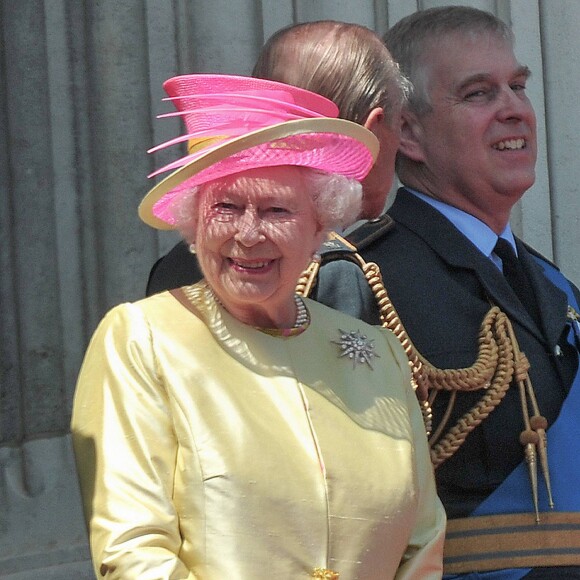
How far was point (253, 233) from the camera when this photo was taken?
219 cm

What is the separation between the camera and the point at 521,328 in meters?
2.82

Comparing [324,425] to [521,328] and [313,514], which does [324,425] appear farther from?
[521,328]

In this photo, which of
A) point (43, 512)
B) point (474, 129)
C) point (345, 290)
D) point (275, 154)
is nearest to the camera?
point (275, 154)

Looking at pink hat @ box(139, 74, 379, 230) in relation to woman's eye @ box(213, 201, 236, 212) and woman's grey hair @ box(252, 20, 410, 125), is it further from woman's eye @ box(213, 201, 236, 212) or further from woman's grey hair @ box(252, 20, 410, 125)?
woman's grey hair @ box(252, 20, 410, 125)

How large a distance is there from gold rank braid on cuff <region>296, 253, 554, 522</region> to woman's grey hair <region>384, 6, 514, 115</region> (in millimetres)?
475

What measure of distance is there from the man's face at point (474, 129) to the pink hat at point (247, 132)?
636 mm

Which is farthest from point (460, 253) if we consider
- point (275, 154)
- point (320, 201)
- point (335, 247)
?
point (275, 154)

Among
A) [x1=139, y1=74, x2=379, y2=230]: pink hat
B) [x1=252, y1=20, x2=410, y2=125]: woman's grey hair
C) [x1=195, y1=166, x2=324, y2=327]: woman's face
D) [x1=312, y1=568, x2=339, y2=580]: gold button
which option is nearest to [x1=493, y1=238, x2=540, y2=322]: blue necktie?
[x1=252, y1=20, x2=410, y2=125]: woman's grey hair

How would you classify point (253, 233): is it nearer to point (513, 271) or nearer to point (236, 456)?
point (236, 456)

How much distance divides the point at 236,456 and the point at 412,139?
1.08 m

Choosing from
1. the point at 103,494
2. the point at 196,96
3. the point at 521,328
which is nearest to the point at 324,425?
the point at 103,494

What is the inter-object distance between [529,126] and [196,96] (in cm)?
96

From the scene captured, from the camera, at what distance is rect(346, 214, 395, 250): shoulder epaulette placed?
2.80 metres

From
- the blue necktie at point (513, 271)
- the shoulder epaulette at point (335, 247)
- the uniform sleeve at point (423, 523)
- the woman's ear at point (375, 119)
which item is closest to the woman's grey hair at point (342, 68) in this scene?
the woman's ear at point (375, 119)
